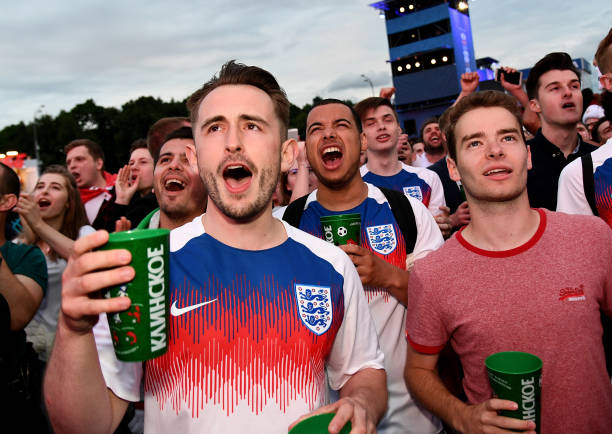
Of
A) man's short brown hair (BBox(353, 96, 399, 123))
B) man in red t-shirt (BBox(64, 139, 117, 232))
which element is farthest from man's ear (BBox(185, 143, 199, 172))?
man in red t-shirt (BBox(64, 139, 117, 232))

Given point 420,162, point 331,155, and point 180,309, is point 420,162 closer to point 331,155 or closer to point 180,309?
point 331,155

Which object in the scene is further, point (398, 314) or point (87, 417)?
point (398, 314)

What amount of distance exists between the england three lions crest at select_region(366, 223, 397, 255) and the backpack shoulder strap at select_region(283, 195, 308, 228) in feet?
1.72

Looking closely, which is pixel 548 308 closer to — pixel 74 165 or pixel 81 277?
pixel 81 277

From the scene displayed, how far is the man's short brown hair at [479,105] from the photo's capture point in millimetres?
2646

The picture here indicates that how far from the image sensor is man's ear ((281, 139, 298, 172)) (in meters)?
2.35

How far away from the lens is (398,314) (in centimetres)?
295

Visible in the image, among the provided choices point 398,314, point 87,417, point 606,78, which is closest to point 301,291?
point 87,417

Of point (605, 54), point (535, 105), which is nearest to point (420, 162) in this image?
point (535, 105)

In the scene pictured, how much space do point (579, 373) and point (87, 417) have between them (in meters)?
2.14

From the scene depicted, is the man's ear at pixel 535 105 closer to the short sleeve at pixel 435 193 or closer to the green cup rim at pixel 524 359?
the short sleeve at pixel 435 193

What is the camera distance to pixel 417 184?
4.88 metres

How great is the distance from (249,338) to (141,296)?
63cm

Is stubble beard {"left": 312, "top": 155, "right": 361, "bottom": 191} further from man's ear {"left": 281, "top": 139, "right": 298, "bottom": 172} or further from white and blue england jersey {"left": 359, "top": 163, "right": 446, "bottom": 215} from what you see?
white and blue england jersey {"left": 359, "top": 163, "right": 446, "bottom": 215}
